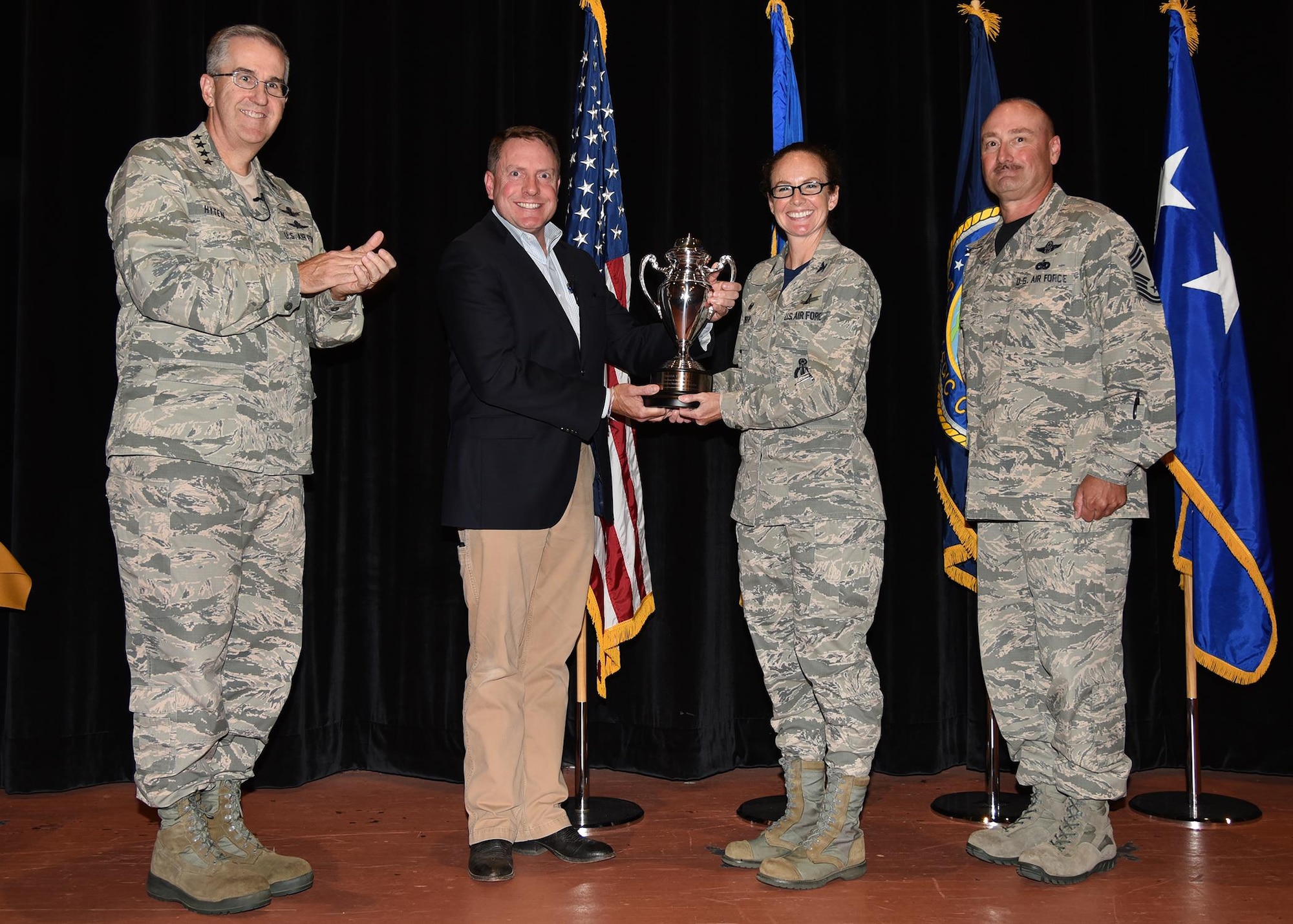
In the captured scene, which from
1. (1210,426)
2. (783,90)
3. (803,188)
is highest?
(783,90)

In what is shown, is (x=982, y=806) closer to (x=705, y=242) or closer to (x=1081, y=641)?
(x=1081, y=641)

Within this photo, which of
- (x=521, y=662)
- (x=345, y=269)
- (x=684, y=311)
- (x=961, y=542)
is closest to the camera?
(x=345, y=269)

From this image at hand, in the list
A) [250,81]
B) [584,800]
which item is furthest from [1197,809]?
[250,81]

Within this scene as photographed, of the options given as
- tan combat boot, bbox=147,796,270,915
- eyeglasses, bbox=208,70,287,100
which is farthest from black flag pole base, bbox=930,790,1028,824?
eyeglasses, bbox=208,70,287,100

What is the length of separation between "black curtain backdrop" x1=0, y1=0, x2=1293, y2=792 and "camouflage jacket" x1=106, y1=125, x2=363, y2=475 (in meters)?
1.22

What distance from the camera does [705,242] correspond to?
4094 millimetres

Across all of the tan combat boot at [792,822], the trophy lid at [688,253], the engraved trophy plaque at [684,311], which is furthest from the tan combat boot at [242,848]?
the trophy lid at [688,253]

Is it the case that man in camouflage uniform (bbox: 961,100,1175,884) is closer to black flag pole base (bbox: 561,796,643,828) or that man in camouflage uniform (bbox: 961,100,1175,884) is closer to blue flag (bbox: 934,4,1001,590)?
blue flag (bbox: 934,4,1001,590)

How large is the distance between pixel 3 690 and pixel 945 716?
3.37 m

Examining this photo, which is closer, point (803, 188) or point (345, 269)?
point (345, 269)

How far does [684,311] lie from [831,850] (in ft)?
4.97

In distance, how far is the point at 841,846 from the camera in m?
2.85

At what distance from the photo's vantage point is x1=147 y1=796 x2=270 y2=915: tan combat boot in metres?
2.61

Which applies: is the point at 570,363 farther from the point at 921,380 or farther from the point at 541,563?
the point at 921,380
